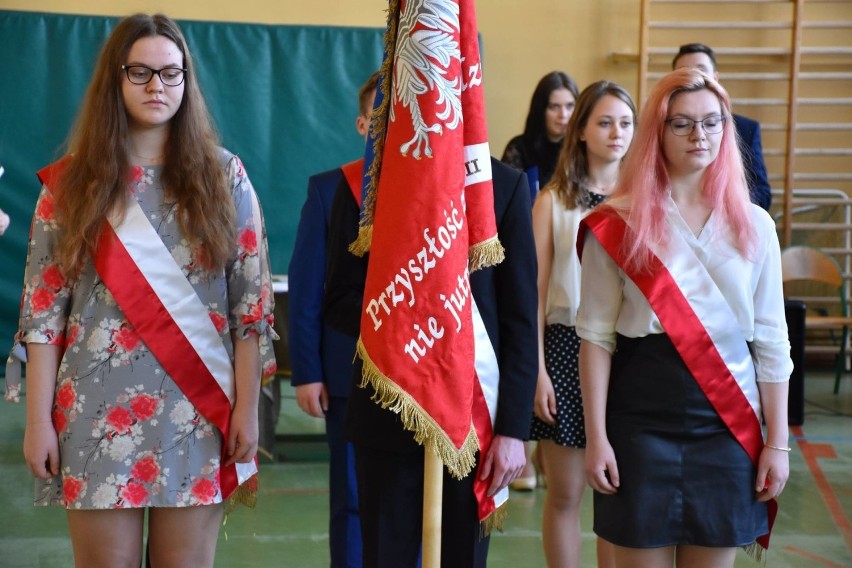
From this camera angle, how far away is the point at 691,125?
2.17 meters

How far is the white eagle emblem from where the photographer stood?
189 cm

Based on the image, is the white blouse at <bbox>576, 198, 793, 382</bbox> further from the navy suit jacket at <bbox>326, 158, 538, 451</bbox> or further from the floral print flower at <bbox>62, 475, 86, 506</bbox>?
the floral print flower at <bbox>62, 475, 86, 506</bbox>

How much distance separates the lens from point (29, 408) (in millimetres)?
2102

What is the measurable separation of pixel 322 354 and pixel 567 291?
0.69 metres

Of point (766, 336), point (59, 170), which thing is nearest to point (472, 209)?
point (766, 336)

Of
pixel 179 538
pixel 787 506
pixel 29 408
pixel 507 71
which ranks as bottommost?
pixel 787 506

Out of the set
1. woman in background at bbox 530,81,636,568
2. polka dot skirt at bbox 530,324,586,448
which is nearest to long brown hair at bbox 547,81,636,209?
woman in background at bbox 530,81,636,568

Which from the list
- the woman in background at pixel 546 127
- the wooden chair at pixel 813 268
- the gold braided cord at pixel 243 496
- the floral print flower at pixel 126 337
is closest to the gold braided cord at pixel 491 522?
the gold braided cord at pixel 243 496

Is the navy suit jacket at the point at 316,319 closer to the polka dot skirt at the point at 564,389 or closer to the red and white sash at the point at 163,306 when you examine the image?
the polka dot skirt at the point at 564,389

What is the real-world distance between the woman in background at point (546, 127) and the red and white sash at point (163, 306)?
7.08 ft

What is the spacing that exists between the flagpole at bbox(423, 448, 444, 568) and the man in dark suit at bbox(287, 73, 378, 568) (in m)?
0.98

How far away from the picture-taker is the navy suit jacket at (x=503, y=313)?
1.96 metres

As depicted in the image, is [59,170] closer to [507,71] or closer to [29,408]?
[29,408]

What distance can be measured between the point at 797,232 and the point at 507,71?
237cm
